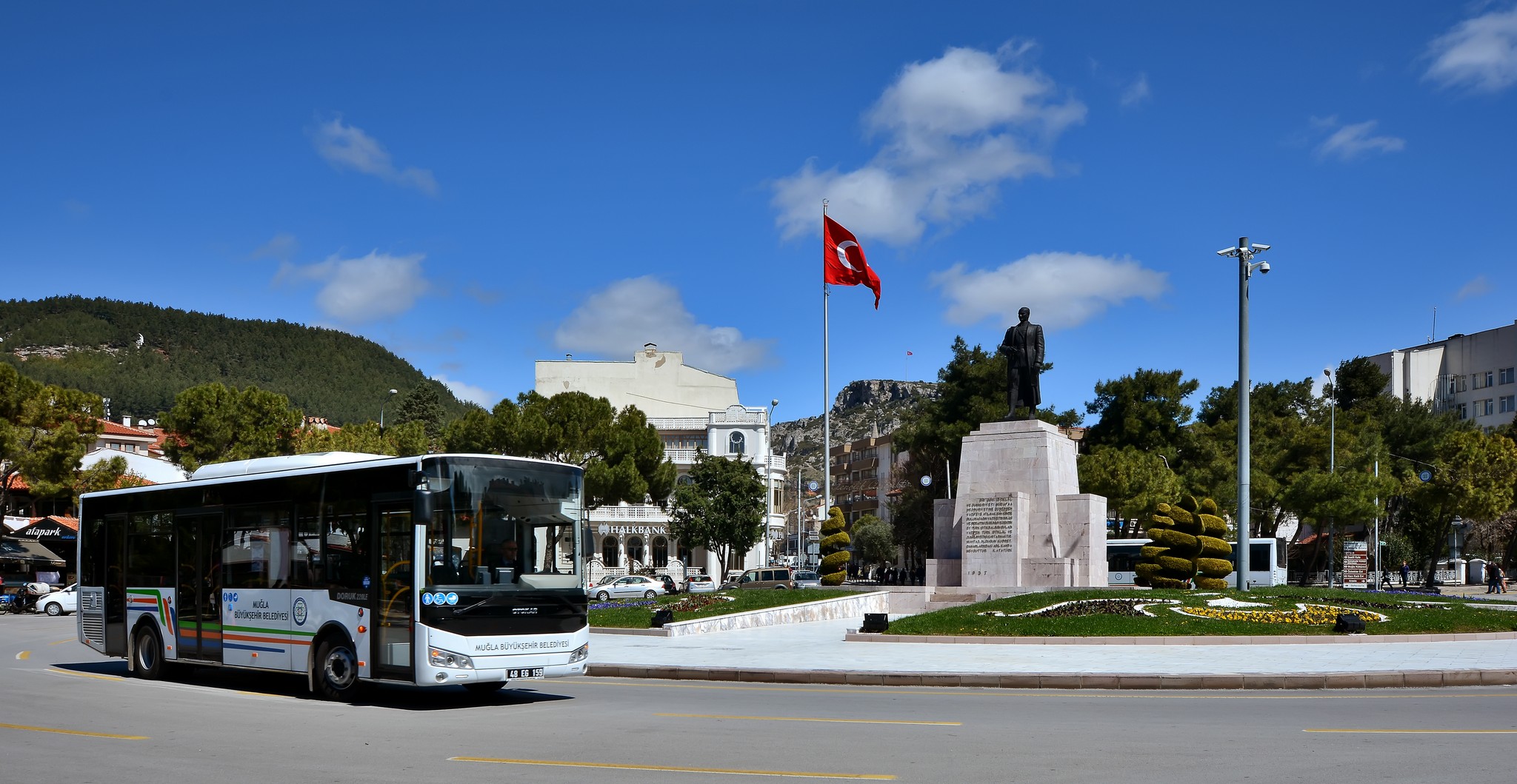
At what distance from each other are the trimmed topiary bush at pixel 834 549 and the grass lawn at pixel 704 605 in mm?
3813

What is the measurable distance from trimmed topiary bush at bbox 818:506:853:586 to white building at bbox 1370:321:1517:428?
65.9 metres

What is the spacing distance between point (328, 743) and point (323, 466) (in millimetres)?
4970

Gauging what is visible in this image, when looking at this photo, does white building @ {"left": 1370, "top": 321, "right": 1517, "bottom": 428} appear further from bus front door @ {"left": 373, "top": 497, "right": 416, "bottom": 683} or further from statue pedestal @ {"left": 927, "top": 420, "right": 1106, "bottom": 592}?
bus front door @ {"left": 373, "top": 497, "right": 416, "bottom": 683}

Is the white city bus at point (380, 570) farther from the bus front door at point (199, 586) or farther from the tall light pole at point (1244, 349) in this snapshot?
the tall light pole at point (1244, 349)

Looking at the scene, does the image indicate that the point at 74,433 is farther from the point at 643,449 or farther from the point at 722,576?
the point at 722,576

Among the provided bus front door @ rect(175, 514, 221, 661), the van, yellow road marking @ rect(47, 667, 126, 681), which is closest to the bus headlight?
bus front door @ rect(175, 514, 221, 661)

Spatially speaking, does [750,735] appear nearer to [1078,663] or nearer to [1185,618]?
[1078,663]

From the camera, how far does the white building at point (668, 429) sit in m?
78.8

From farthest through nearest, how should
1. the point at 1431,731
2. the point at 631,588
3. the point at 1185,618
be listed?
1. the point at 631,588
2. the point at 1185,618
3. the point at 1431,731

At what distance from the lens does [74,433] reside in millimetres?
53656

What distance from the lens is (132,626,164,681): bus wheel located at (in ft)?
57.8

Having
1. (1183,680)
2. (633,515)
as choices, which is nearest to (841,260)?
(1183,680)

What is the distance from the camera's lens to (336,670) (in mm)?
14539

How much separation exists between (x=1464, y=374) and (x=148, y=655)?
97.8 m
